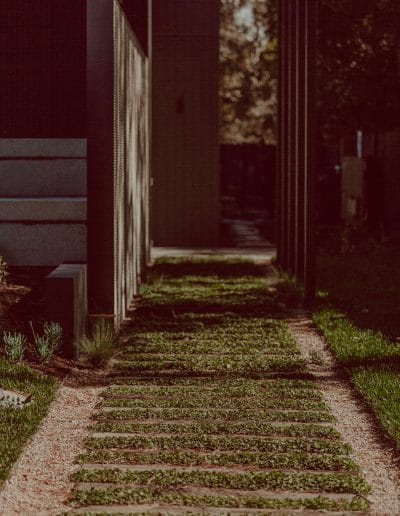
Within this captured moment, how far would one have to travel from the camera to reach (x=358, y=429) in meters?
5.94

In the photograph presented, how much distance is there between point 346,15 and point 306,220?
793cm

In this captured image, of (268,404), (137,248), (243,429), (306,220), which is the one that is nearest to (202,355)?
(268,404)

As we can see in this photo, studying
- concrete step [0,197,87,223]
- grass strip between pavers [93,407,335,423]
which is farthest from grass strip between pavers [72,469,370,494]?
concrete step [0,197,87,223]

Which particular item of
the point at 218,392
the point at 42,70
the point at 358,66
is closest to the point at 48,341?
the point at 218,392

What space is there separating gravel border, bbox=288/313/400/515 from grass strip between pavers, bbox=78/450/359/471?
15 centimetres

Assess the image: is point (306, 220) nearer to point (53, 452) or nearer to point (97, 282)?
point (97, 282)

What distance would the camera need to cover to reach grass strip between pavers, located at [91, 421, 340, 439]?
18.9ft

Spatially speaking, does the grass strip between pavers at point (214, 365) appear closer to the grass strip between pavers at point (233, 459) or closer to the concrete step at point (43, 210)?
the concrete step at point (43, 210)

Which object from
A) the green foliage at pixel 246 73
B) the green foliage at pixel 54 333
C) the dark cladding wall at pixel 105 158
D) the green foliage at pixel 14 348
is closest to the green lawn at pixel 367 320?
the dark cladding wall at pixel 105 158

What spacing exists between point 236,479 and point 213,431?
879 mm

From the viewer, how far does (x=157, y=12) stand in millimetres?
18016

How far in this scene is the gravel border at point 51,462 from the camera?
15.3 feet

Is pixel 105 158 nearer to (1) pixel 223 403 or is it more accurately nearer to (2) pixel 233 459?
(1) pixel 223 403

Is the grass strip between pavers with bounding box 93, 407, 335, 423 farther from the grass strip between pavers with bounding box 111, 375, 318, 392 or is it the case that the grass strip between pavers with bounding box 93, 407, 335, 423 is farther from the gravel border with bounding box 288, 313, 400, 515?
the grass strip between pavers with bounding box 111, 375, 318, 392
